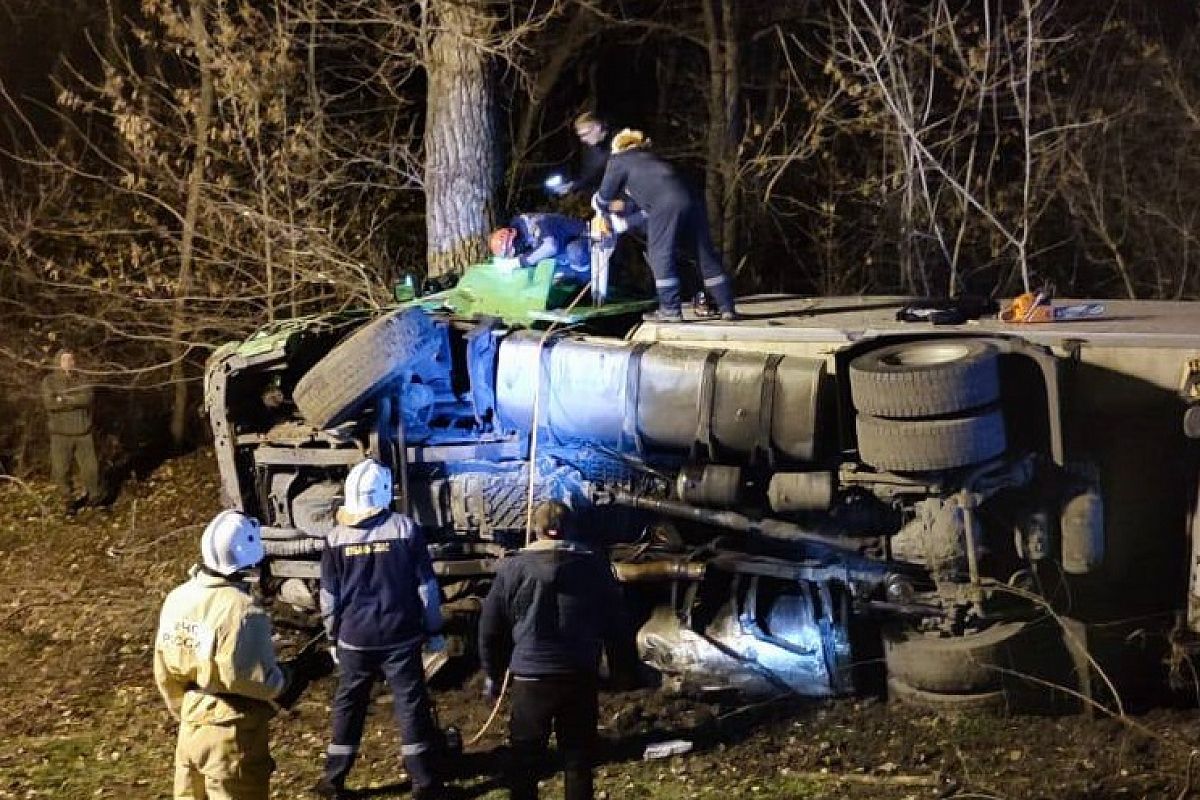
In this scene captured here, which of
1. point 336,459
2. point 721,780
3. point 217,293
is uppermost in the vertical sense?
point 217,293

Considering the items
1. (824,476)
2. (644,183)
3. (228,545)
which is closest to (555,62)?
(644,183)

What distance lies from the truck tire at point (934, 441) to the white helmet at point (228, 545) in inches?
114

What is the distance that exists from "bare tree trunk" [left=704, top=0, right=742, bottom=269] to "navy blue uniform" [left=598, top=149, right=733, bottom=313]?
256 inches

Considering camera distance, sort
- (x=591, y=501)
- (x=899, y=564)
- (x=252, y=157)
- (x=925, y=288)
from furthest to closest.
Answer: (x=925, y=288) → (x=252, y=157) → (x=591, y=501) → (x=899, y=564)

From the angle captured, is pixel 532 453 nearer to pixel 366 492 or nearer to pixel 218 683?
pixel 366 492

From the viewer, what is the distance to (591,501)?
25.0 feet

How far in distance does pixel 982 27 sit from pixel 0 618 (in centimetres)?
1119

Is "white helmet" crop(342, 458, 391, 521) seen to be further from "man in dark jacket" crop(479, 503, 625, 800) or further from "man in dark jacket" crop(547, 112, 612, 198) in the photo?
"man in dark jacket" crop(547, 112, 612, 198)

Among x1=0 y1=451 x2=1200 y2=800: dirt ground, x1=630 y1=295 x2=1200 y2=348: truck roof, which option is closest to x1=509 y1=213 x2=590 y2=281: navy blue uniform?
x1=630 y1=295 x2=1200 y2=348: truck roof

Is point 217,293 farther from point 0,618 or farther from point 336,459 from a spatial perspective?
point 336,459

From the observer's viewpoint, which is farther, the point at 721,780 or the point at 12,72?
the point at 12,72

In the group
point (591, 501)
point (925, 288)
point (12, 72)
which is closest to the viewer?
point (591, 501)

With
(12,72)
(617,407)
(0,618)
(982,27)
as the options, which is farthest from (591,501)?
(12,72)

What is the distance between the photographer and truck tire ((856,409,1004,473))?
6410mm
